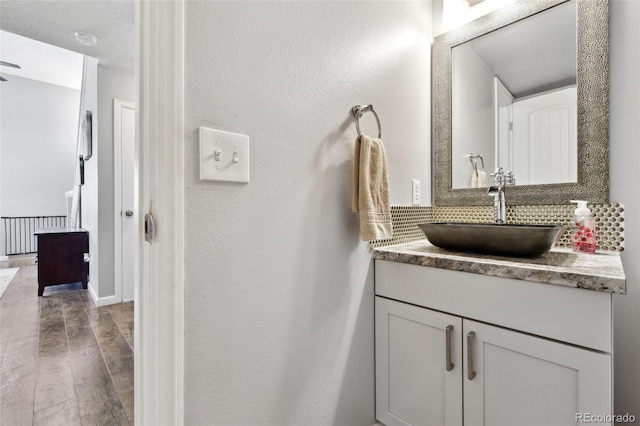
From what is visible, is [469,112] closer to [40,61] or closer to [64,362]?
[64,362]

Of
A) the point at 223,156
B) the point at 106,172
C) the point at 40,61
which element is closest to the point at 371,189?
the point at 223,156

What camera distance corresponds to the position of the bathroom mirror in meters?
1.20

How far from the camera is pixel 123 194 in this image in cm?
296

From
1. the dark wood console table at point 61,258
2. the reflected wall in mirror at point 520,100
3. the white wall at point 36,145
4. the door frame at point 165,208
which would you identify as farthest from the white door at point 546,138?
Answer: the white wall at point 36,145

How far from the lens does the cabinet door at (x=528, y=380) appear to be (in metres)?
0.76

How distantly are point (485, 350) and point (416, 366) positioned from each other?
0.26m

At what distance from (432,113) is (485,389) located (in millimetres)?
1316

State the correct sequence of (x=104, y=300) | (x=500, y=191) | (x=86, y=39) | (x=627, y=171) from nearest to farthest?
(x=627, y=171)
(x=500, y=191)
(x=86, y=39)
(x=104, y=300)

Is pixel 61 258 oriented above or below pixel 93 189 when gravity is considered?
below

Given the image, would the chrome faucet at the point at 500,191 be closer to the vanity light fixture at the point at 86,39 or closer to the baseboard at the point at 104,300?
the vanity light fixture at the point at 86,39

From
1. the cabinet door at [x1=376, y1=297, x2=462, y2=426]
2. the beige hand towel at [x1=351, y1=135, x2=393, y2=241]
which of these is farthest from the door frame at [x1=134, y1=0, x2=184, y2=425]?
the cabinet door at [x1=376, y1=297, x2=462, y2=426]

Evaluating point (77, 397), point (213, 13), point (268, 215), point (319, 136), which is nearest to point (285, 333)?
point (268, 215)

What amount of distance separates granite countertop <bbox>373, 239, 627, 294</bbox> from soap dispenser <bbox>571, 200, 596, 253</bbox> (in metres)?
0.04

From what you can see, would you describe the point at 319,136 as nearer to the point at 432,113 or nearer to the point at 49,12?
the point at 432,113
